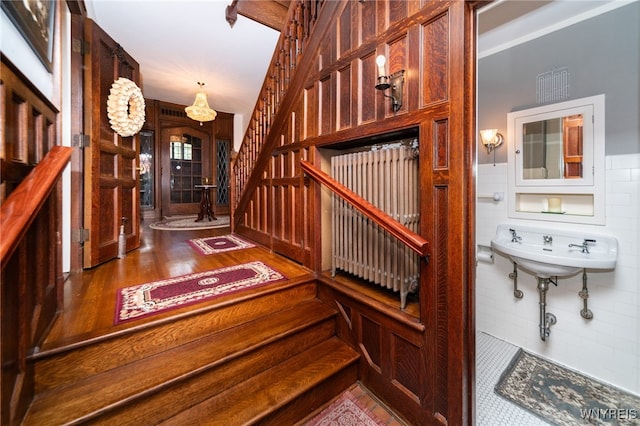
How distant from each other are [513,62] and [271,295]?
3.07 m

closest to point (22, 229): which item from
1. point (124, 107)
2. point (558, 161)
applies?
point (124, 107)

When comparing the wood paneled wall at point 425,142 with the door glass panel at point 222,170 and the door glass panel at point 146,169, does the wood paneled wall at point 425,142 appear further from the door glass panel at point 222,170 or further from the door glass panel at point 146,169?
the door glass panel at point 146,169

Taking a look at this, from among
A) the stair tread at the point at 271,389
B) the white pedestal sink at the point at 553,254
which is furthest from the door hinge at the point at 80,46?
the white pedestal sink at the point at 553,254

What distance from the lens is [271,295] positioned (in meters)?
1.89

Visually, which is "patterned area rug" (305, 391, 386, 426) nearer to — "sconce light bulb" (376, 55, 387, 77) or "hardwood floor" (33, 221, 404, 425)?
"hardwood floor" (33, 221, 404, 425)

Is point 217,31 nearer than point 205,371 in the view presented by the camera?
No

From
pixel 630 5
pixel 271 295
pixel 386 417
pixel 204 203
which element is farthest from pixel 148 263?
pixel 630 5

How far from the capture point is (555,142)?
7.37 feet

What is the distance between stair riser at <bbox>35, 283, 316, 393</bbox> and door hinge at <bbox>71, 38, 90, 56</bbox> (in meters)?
2.44

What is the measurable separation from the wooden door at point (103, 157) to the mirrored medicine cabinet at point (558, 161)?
3904mm

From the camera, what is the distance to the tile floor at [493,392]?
5.35ft

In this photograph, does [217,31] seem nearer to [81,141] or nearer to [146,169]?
[81,141]

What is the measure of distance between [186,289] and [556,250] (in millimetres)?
3035

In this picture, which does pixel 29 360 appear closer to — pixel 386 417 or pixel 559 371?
pixel 386 417
